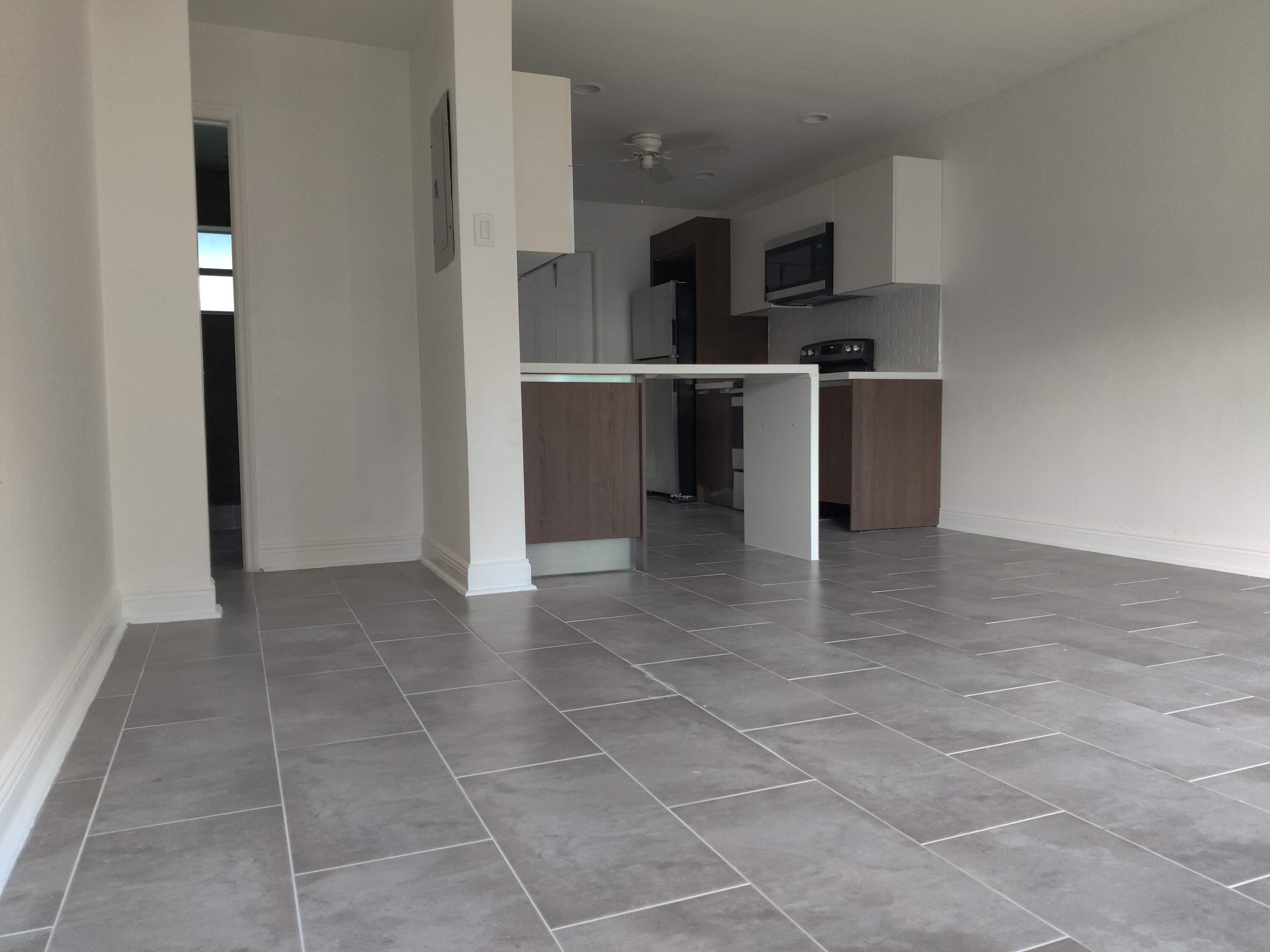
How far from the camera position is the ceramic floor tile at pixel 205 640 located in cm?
267

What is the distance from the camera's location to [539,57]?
438 cm

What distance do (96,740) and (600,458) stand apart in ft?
7.44

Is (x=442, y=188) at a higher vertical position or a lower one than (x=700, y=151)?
lower

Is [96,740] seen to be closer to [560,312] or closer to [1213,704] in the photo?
[1213,704]

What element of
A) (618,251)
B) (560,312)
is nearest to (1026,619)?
(560,312)

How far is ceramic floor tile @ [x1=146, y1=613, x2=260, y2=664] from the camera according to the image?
2.67 m

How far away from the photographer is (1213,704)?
6.81 ft

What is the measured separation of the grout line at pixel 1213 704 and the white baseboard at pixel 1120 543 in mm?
1863

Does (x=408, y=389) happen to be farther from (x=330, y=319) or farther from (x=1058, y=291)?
(x=1058, y=291)

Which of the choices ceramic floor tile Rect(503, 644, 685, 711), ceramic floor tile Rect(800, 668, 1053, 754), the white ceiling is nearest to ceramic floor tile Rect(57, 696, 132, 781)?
ceramic floor tile Rect(503, 644, 685, 711)

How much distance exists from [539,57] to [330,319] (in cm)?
159

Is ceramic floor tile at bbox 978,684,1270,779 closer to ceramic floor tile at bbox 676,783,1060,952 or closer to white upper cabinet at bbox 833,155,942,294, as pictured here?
ceramic floor tile at bbox 676,783,1060,952

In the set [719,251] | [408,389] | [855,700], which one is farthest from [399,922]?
[719,251]

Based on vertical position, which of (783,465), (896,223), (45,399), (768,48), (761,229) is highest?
(768,48)
